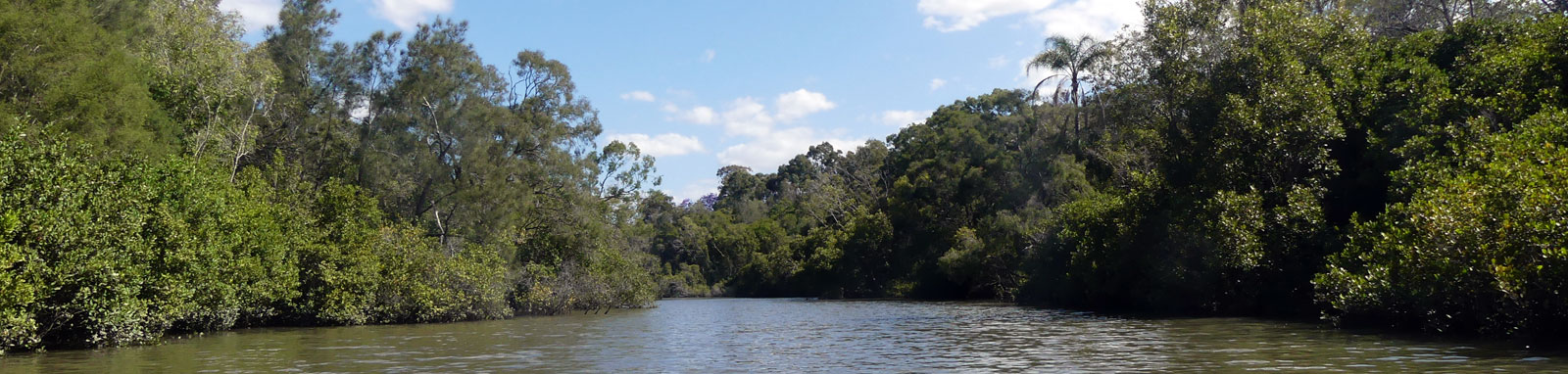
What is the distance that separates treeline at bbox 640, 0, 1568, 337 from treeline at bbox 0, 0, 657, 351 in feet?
79.0

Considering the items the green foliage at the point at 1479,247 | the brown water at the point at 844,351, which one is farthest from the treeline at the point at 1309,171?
the brown water at the point at 844,351

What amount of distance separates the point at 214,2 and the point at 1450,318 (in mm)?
44678

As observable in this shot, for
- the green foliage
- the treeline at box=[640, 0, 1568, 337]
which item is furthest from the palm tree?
the green foliage

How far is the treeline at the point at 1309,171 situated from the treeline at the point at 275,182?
24093mm

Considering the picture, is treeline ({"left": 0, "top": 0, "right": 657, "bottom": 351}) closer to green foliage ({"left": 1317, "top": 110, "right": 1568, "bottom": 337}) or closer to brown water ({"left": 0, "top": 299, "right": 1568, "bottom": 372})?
brown water ({"left": 0, "top": 299, "right": 1568, "bottom": 372})

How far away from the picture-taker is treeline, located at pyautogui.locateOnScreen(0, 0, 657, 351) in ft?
73.2

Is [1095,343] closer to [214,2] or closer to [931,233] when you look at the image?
[214,2]

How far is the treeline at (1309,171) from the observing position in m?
20.9

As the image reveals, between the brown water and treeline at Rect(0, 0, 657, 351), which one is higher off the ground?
treeline at Rect(0, 0, 657, 351)

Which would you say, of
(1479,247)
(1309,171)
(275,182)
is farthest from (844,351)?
(275,182)

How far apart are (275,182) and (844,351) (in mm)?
30749

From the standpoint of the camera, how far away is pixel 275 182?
44.5 meters

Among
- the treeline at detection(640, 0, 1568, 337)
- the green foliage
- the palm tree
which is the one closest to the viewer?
the green foliage

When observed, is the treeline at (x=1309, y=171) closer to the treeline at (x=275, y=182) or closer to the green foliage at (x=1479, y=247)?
the green foliage at (x=1479, y=247)
